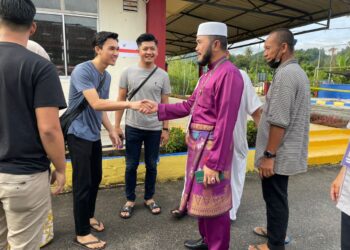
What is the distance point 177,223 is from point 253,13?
715 centimetres

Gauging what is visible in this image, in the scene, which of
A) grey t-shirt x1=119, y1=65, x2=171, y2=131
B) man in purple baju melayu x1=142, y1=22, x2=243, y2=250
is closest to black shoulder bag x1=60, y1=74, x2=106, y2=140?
grey t-shirt x1=119, y1=65, x2=171, y2=131

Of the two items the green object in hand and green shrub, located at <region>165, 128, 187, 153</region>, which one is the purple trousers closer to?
the green object in hand

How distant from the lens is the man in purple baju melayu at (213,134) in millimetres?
2014

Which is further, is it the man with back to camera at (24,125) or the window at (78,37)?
the window at (78,37)

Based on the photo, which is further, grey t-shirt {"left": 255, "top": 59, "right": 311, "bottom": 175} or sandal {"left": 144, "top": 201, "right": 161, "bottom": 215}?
sandal {"left": 144, "top": 201, "right": 161, "bottom": 215}

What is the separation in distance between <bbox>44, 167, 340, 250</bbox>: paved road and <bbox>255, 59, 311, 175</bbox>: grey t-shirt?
1.06 meters

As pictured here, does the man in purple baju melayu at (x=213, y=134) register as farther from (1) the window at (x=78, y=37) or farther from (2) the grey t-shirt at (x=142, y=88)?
(1) the window at (x=78, y=37)

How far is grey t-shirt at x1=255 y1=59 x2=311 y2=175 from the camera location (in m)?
2.24

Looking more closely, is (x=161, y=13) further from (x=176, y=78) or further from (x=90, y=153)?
(x=176, y=78)

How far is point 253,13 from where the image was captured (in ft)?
27.2

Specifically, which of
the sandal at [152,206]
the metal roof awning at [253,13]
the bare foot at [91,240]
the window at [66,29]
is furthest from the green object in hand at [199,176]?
the metal roof awning at [253,13]

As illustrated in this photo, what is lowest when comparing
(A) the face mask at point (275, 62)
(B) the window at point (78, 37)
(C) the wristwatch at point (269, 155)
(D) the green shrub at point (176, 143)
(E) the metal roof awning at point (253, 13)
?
(D) the green shrub at point (176, 143)

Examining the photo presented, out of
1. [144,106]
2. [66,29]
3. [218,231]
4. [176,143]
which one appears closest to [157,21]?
[66,29]

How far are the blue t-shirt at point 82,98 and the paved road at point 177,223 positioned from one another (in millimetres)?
1101
